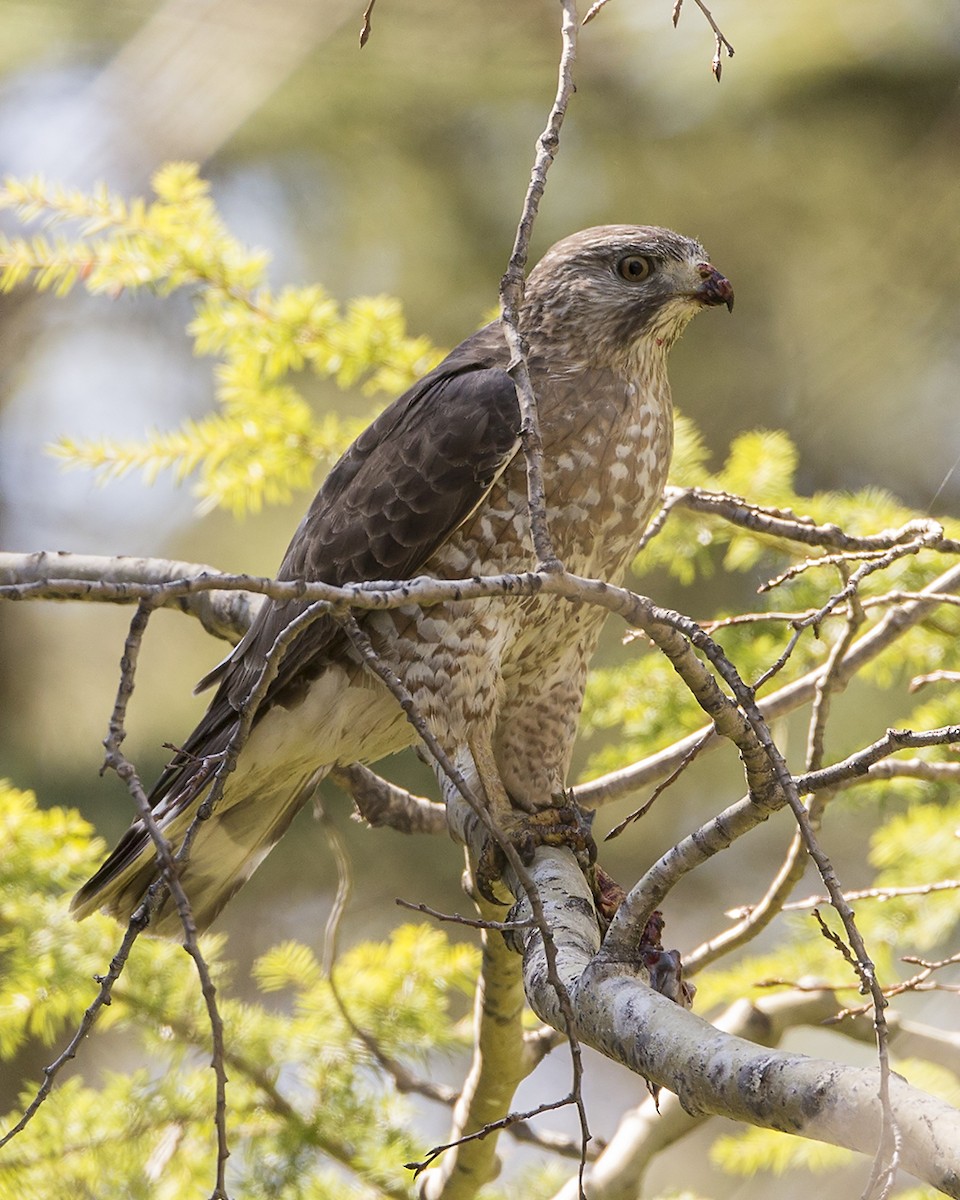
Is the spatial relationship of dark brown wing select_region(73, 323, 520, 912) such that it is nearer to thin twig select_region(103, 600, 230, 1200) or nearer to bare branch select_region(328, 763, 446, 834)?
bare branch select_region(328, 763, 446, 834)

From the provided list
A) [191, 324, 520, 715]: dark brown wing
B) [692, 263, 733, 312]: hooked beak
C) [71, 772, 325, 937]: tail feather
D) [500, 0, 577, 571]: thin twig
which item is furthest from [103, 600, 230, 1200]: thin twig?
[692, 263, 733, 312]: hooked beak

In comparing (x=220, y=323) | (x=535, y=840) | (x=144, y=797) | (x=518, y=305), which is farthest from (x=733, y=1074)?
(x=220, y=323)

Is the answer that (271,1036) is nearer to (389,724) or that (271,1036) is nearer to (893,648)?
(389,724)

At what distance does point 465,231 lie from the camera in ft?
19.3

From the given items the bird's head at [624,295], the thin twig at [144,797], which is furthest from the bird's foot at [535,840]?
the thin twig at [144,797]

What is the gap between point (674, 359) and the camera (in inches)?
211

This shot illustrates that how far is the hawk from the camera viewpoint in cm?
234

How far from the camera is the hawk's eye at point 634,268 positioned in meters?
2.61

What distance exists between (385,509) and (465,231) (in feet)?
12.4

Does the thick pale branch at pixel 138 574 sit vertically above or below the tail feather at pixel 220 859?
above

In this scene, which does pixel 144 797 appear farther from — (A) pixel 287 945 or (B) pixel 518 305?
(A) pixel 287 945

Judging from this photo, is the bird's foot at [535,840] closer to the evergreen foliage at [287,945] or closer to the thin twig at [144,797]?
the evergreen foliage at [287,945]

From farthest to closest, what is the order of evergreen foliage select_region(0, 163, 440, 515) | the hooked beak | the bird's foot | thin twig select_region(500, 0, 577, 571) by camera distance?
evergreen foliage select_region(0, 163, 440, 515), the hooked beak, the bird's foot, thin twig select_region(500, 0, 577, 571)

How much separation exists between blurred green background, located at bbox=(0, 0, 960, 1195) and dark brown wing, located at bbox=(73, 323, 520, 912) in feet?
7.93
